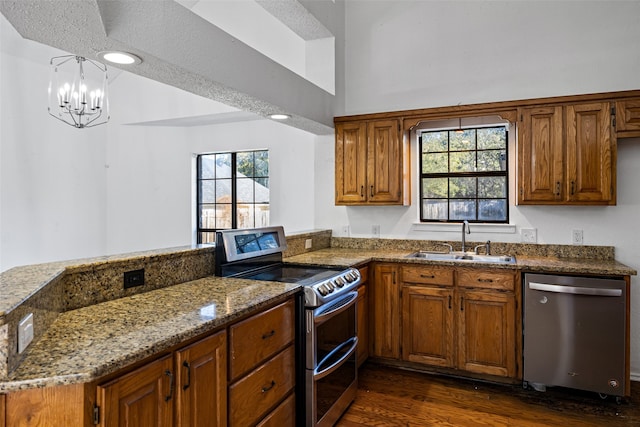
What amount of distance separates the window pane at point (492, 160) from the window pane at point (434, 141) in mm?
342

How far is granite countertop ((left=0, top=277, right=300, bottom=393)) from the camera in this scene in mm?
1120

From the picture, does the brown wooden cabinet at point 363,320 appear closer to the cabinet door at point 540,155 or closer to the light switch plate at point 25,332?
the cabinet door at point 540,155

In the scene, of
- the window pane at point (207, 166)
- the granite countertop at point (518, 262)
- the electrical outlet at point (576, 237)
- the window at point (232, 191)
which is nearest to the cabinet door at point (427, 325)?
the granite countertop at point (518, 262)

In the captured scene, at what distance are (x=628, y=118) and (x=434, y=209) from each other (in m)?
1.62

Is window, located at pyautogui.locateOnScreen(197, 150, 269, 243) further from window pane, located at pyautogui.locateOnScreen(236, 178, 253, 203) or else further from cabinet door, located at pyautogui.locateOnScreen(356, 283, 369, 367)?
cabinet door, located at pyautogui.locateOnScreen(356, 283, 369, 367)

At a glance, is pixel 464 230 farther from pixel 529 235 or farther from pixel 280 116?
pixel 280 116

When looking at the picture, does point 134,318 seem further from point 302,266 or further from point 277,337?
point 302,266

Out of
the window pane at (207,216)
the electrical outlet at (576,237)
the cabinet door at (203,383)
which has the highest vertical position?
the window pane at (207,216)

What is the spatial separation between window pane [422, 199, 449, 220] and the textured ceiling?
1529 mm

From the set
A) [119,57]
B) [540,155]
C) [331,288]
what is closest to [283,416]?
[331,288]

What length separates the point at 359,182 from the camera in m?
3.83

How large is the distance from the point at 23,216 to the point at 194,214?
1860 mm

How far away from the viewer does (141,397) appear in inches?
51.2

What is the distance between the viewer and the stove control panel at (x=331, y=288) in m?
2.23
